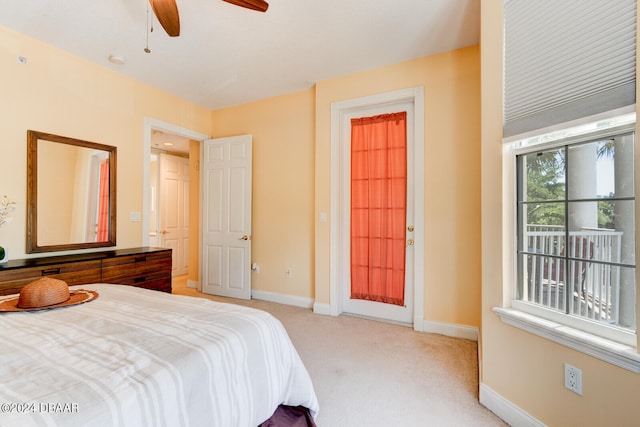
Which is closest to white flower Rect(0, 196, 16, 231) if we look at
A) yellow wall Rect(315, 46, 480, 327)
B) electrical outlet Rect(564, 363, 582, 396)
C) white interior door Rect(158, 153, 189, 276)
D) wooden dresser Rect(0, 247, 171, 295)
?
wooden dresser Rect(0, 247, 171, 295)

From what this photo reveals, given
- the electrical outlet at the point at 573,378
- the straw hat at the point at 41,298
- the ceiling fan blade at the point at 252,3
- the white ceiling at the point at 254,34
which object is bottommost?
the electrical outlet at the point at 573,378

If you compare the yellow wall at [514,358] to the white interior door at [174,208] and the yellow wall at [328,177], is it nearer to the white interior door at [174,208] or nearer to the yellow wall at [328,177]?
the yellow wall at [328,177]

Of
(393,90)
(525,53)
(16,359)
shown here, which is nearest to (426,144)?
(393,90)

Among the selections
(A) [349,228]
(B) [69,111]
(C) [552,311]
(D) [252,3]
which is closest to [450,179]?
(A) [349,228]

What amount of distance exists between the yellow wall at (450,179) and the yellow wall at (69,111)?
297 centimetres

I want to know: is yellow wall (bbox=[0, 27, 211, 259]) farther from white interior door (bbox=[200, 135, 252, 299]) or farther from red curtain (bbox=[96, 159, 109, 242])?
white interior door (bbox=[200, 135, 252, 299])

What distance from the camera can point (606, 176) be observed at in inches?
51.1

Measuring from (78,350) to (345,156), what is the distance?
9.62 feet

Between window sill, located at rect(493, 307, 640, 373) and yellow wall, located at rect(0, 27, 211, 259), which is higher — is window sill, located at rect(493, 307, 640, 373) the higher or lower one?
the lower one

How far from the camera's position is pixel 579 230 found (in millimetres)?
1402

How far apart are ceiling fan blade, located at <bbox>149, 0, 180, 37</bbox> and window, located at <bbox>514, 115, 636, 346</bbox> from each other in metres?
2.26

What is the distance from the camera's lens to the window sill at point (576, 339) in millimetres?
1099

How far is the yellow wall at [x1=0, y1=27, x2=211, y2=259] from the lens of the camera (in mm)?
2473

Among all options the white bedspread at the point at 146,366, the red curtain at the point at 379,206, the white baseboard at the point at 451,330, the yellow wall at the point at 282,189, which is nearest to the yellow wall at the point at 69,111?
the yellow wall at the point at 282,189
